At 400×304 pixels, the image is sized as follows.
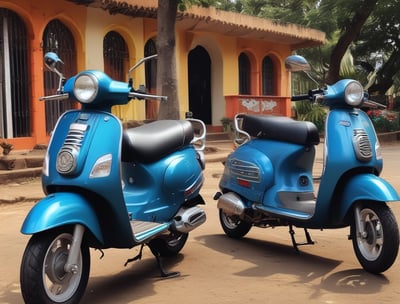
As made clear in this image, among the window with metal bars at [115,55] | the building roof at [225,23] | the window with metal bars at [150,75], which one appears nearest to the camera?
the building roof at [225,23]

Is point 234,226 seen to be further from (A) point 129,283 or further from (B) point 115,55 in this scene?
(B) point 115,55

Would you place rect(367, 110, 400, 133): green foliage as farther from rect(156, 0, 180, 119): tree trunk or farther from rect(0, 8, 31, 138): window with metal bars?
rect(0, 8, 31, 138): window with metal bars

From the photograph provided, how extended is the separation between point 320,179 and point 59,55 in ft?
30.4

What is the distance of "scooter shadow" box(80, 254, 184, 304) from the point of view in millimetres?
3514

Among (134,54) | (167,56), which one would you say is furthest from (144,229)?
(134,54)

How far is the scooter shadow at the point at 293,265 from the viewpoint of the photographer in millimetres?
3703

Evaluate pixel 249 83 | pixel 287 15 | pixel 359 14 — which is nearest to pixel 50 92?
pixel 249 83

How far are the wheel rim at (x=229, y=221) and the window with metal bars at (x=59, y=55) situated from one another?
7.46m

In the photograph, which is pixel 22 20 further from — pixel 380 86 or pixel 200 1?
pixel 380 86

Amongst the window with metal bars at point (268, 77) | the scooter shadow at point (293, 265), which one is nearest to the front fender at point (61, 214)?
the scooter shadow at point (293, 265)

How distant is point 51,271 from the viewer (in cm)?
307

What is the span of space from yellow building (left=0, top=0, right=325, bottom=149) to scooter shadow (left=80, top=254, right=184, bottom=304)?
7.75 metres

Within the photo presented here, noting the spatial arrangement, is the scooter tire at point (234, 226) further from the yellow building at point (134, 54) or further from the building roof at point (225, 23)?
the building roof at point (225, 23)

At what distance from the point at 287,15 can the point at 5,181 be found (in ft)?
65.4
